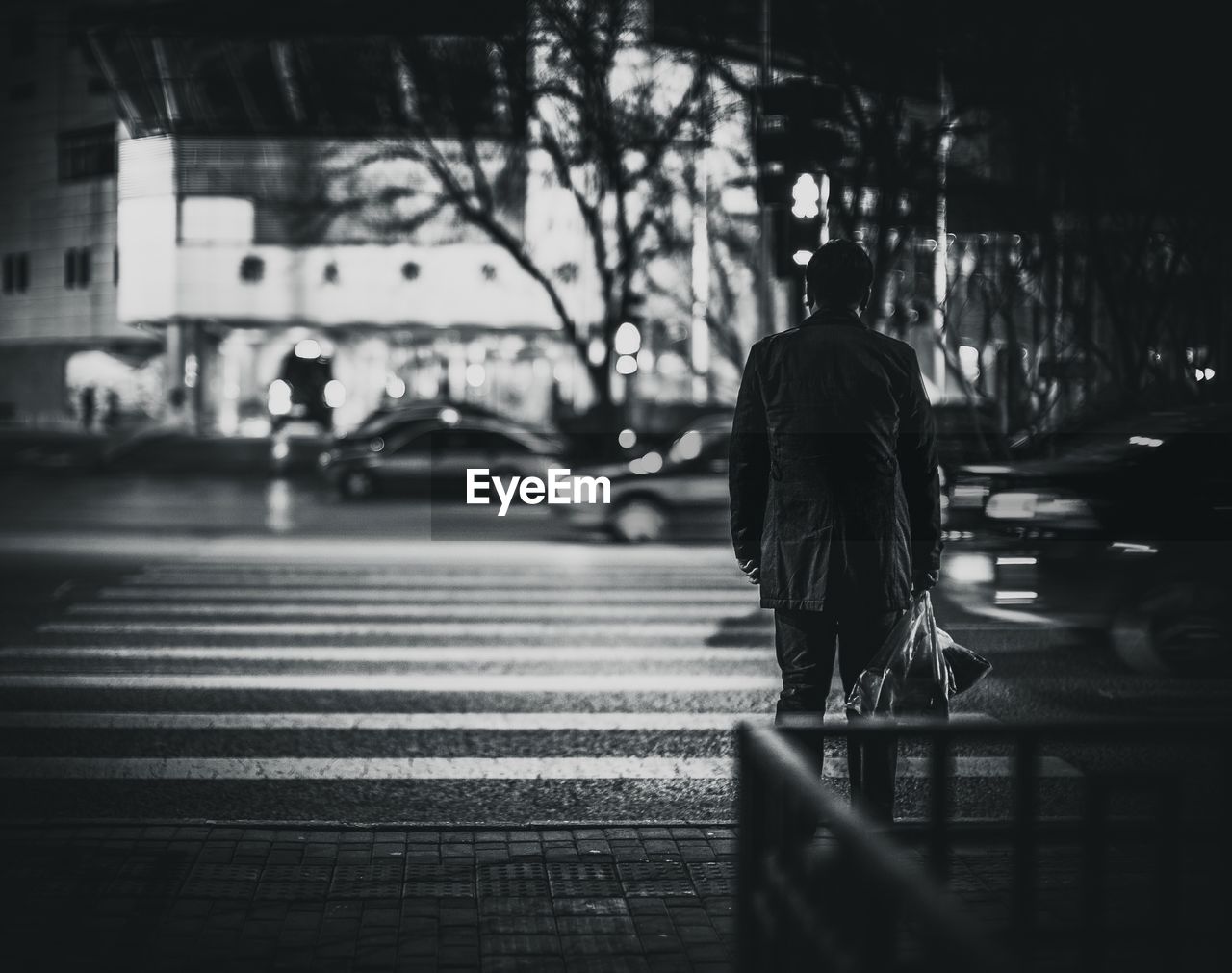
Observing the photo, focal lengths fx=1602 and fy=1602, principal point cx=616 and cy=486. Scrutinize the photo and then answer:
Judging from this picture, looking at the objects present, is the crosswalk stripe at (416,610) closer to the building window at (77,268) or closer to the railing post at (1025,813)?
the railing post at (1025,813)

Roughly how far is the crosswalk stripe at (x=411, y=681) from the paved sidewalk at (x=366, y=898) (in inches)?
138

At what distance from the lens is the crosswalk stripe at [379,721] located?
8.22 meters

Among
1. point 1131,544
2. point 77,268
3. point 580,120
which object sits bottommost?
point 1131,544

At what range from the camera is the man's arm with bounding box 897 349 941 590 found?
5027 millimetres

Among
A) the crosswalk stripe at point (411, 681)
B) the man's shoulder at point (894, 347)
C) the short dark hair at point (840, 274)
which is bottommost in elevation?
the crosswalk stripe at point (411, 681)

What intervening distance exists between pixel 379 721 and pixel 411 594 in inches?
235

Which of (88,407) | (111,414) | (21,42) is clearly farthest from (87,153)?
(111,414)

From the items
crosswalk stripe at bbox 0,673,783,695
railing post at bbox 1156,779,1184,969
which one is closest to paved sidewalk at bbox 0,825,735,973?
railing post at bbox 1156,779,1184,969

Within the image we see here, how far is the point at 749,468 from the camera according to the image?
514 cm

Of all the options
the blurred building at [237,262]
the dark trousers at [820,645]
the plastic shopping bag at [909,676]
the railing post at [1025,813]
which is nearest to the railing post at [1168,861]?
the railing post at [1025,813]

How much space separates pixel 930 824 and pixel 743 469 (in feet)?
7.88

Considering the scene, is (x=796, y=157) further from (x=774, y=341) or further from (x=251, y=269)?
(x=251, y=269)

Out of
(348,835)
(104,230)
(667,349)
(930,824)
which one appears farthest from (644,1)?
(104,230)

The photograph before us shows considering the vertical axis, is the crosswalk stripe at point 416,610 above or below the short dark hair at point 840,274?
below
